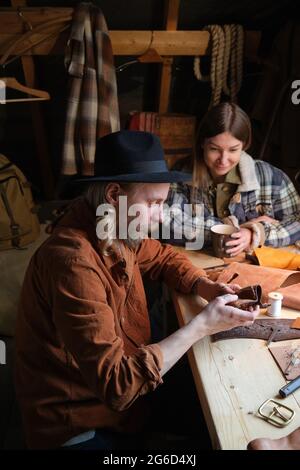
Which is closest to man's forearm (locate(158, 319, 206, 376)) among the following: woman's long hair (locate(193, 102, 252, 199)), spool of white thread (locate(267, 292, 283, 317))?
spool of white thread (locate(267, 292, 283, 317))

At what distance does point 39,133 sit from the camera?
11.2ft

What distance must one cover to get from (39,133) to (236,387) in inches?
112

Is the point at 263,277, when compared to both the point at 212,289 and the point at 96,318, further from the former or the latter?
the point at 96,318

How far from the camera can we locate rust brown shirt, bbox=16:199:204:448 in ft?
3.63

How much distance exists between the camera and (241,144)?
6.68 feet

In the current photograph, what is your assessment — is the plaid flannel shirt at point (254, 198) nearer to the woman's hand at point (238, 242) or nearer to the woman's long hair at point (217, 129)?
the woman's long hair at point (217, 129)

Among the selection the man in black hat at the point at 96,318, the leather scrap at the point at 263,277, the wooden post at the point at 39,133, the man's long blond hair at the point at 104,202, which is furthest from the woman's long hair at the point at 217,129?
the wooden post at the point at 39,133

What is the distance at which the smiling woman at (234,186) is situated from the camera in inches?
77.5

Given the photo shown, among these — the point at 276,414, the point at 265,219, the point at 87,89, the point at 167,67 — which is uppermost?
the point at 167,67

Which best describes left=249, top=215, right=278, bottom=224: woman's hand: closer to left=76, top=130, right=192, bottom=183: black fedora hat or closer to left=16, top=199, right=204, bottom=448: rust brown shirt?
left=16, top=199, right=204, bottom=448: rust brown shirt

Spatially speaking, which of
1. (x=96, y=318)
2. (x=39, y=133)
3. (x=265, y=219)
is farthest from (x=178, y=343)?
(x=39, y=133)

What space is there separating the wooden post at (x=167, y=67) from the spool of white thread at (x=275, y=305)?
226 centimetres

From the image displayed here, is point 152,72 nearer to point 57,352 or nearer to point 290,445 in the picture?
point 57,352

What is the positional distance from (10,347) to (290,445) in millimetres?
1753
